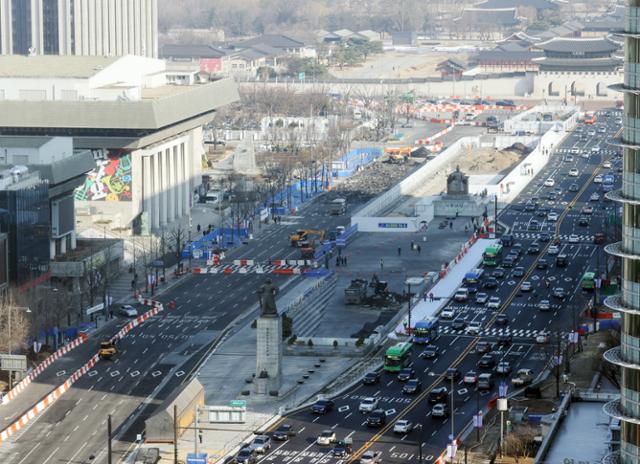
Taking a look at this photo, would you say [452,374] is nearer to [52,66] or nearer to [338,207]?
[52,66]

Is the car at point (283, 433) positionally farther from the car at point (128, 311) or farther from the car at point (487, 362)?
the car at point (128, 311)

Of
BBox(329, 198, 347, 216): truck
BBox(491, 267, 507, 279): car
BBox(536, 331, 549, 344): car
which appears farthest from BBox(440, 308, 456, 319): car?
BBox(329, 198, 347, 216): truck

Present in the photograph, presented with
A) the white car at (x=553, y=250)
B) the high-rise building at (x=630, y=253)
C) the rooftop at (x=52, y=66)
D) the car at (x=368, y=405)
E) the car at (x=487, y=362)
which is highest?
the high-rise building at (x=630, y=253)

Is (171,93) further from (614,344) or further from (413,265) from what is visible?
(614,344)

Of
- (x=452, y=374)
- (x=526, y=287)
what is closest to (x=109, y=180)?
(x=526, y=287)

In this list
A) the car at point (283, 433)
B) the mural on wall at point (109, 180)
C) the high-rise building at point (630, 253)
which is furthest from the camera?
the mural on wall at point (109, 180)

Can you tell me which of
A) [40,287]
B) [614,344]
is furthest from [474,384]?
[40,287]

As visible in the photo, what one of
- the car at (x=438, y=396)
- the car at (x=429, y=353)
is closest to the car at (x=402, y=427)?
the car at (x=438, y=396)
